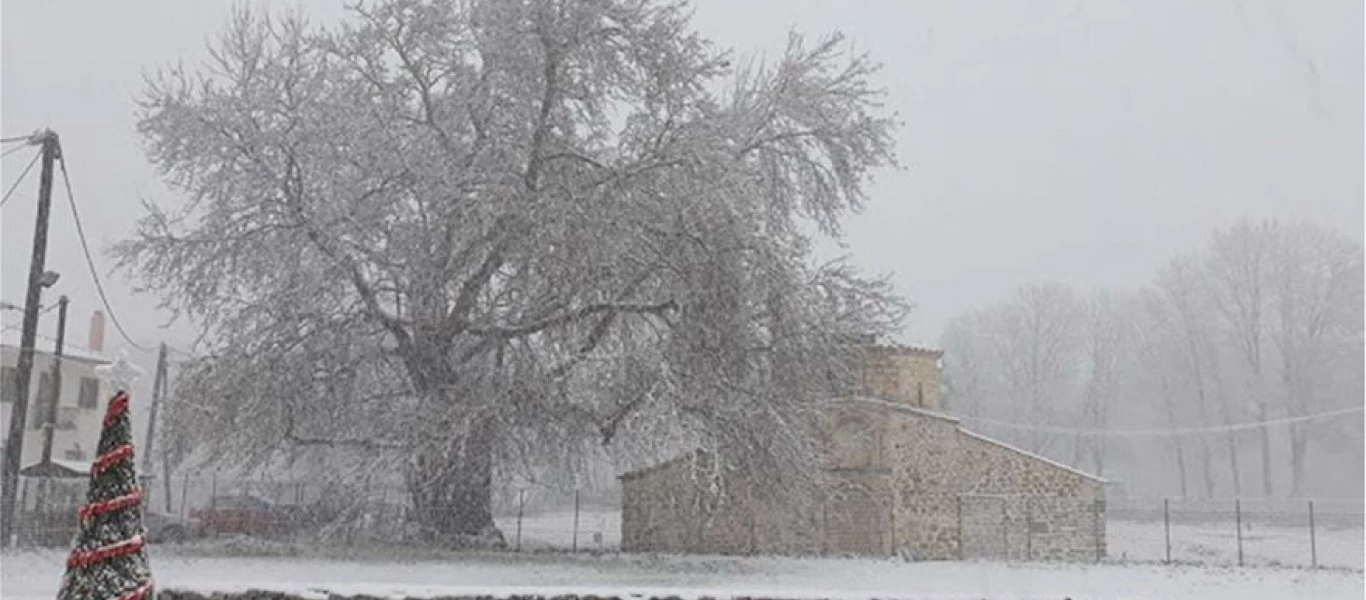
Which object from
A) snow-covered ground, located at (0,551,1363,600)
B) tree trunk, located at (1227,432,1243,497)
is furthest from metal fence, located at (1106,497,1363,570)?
tree trunk, located at (1227,432,1243,497)

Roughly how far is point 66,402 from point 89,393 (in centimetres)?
138

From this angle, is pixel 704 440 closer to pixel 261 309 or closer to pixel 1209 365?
pixel 261 309

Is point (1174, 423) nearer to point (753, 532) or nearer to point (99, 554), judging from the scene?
point (753, 532)

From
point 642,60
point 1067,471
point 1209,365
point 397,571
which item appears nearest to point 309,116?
point 642,60

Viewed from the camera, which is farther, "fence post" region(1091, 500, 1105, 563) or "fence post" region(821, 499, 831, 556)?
"fence post" region(1091, 500, 1105, 563)

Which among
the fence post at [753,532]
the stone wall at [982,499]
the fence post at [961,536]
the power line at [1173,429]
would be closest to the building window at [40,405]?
the fence post at [753,532]

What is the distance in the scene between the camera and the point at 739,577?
18.8 meters

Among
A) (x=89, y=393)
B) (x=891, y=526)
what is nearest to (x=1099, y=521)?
(x=891, y=526)

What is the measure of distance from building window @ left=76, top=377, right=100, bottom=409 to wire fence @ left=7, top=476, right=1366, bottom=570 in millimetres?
13231

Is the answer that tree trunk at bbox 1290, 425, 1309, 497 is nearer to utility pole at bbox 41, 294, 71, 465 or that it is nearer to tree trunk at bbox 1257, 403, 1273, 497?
tree trunk at bbox 1257, 403, 1273, 497

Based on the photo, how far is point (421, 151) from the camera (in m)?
22.3

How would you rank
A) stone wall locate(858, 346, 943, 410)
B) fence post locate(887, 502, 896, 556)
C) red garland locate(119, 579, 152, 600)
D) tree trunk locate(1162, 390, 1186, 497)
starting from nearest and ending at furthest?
red garland locate(119, 579, 152, 600) < fence post locate(887, 502, 896, 556) < stone wall locate(858, 346, 943, 410) < tree trunk locate(1162, 390, 1186, 497)

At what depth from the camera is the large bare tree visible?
69.3 ft

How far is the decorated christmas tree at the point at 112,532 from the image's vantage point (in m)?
7.03
